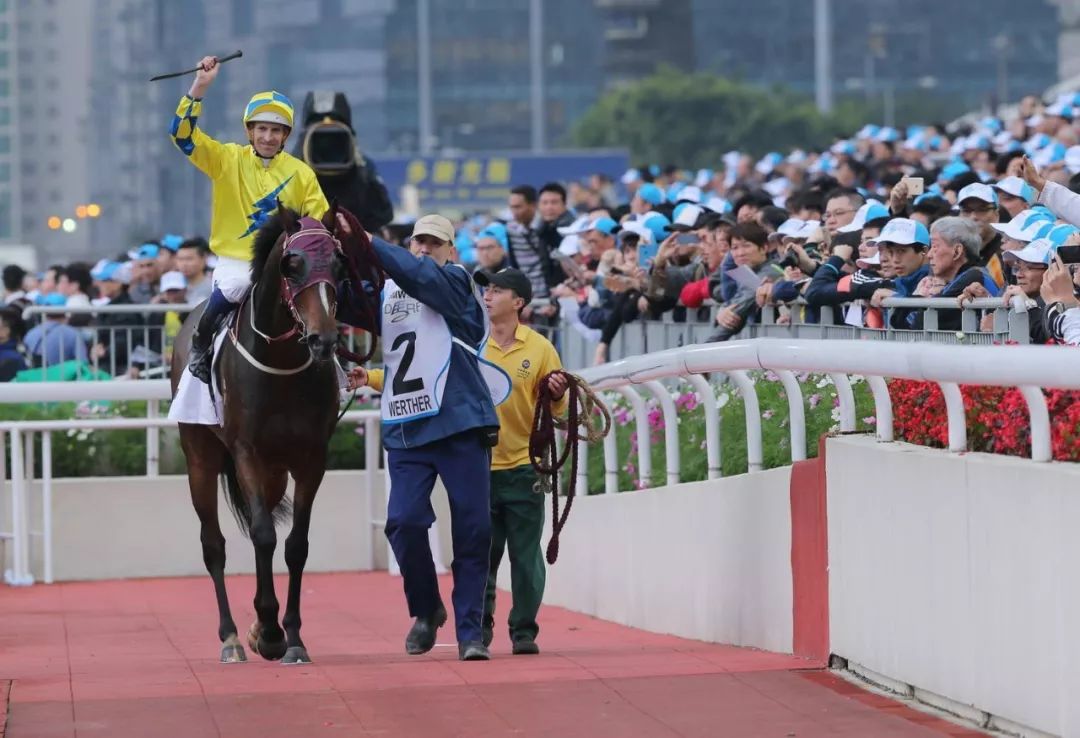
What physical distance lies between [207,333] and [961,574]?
4393 mm

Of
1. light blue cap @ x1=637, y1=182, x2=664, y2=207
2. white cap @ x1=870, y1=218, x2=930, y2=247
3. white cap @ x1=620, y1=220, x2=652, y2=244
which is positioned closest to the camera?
white cap @ x1=870, y1=218, x2=930, y2=247

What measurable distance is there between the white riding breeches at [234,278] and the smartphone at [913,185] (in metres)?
Answer: 4.34

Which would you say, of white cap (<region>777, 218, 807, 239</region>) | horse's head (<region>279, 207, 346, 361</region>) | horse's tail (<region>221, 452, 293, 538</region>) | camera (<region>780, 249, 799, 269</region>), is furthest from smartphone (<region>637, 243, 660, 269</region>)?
horse's head (<region>279, 207, 346, 361</region>)

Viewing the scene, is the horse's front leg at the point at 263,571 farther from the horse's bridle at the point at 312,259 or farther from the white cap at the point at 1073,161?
the white cap at the point at 1073,161

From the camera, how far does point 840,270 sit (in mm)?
11383

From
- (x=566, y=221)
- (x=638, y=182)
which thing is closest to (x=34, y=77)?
(x=638, y=182)

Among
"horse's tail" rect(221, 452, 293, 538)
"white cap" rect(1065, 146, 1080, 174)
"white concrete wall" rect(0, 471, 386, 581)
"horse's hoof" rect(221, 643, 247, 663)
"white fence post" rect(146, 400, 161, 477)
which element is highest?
"white cap" rect(1065, 146, 1080, 174)

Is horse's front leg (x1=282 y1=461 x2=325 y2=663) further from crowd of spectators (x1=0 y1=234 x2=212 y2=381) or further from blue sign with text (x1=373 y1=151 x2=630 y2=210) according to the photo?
blue sign with text (x1=373 y1=151 x2=630 y2=210)

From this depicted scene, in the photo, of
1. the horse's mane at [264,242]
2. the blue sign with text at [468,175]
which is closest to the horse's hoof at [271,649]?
the horse's mane at [264,242]

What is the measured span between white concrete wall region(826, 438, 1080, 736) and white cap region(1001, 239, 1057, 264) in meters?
1.34

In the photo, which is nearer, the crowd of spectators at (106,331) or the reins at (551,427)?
the reins at (551,427)

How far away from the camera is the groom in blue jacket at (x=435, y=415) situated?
9.12 metres

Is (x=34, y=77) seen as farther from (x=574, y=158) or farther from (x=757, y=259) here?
(x=757, y=259)

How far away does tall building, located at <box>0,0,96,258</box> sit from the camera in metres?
86.9
